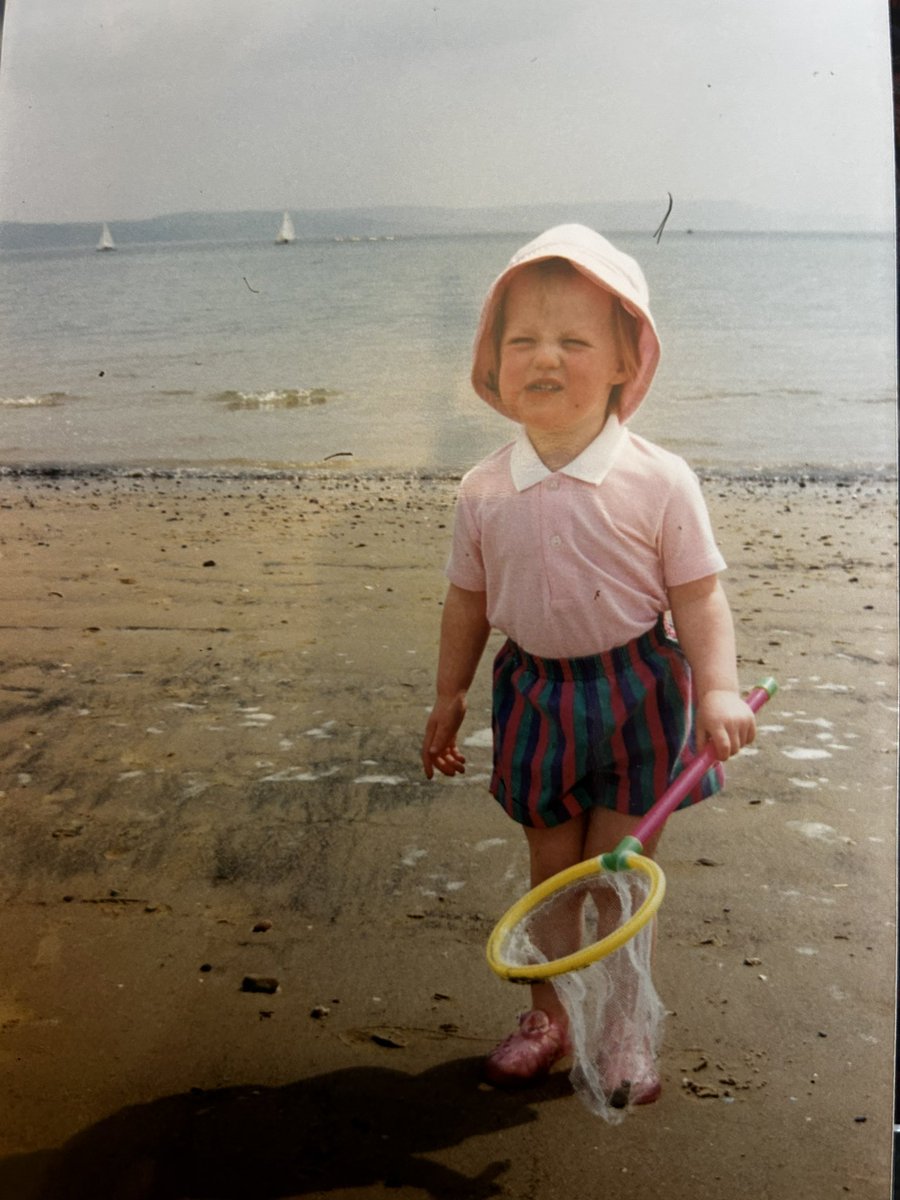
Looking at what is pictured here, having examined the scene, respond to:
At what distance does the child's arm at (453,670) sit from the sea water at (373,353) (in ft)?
0.67

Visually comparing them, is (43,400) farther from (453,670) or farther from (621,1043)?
(621,1043)

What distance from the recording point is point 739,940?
184 cm

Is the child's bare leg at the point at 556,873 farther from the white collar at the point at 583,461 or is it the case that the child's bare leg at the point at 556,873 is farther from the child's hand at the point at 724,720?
the white collar at the point at 583,461

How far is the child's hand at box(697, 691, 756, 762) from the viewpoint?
1.74 m

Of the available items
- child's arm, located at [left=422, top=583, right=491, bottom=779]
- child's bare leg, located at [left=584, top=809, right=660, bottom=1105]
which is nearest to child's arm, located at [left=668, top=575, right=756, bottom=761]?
child's bare leg, located at [left=584, top=809, right=660, bottom=1105]

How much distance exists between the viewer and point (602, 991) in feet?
5.81

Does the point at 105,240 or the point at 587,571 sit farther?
the point at 105,240

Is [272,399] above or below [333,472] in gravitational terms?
above

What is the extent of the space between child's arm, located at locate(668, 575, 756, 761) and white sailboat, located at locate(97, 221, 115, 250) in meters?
1.01

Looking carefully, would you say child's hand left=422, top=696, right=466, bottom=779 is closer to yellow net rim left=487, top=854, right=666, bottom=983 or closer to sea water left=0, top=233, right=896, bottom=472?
yellow net rim left=487, top=854, right=666, bottom=983

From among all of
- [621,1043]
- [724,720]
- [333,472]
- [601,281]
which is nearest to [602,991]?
[621,1043]

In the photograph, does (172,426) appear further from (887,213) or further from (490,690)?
(887,213)

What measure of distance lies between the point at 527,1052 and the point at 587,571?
70cm

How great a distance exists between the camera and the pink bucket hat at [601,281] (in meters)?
1.71
